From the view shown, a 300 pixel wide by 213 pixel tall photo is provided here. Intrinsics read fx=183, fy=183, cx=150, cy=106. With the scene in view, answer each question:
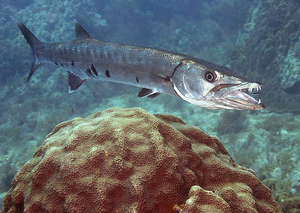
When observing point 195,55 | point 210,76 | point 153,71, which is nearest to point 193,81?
point 210,76

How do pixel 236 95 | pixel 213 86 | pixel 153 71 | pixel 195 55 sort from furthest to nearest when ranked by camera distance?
pixel 195 55 < pixel 153 71 < pixel 213 86 < pixel 236 95

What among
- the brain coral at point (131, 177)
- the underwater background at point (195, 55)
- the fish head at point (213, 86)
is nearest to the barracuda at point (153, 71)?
the fish head at point (213, 86)

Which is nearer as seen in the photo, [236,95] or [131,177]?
[131,177]

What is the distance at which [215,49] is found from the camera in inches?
794

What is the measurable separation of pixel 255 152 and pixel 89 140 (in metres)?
7.09

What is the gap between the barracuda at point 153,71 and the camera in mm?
2148

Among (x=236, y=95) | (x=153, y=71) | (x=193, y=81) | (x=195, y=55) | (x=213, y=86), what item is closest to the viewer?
(x=236, y=95)

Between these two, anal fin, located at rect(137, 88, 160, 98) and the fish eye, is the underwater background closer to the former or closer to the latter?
the fish eye

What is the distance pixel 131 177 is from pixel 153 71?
1.71 meters

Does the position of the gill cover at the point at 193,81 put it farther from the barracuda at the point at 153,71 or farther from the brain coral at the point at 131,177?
the brain coral at the point at 131,177

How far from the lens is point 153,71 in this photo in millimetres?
2980

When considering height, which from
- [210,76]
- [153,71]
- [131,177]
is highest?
[210,76]

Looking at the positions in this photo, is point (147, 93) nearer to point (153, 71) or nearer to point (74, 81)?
point (153, 71)

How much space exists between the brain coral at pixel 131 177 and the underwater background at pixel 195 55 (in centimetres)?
189
